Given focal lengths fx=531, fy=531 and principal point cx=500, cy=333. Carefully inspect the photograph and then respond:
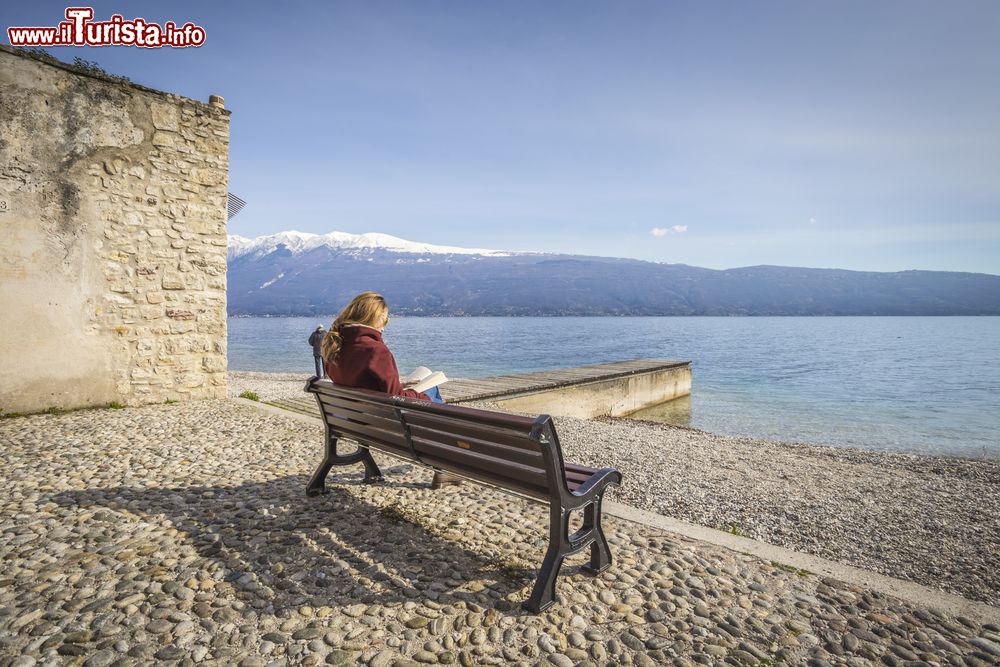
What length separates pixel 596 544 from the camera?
10.8 feet

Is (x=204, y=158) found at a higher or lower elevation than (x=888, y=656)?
higher

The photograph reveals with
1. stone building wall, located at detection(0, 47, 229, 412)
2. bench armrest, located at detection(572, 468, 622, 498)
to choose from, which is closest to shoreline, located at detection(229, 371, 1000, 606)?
bench armrest, located at detection(572, 468, 622, 498)

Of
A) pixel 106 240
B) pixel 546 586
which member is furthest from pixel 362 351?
pixel 106 240

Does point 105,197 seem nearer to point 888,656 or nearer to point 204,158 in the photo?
point 204,158

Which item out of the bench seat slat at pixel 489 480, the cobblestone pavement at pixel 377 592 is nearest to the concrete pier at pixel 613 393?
the cobblestone pavement at pixel 377 592

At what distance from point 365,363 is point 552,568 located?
203cm

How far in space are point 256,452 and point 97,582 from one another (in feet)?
9.98

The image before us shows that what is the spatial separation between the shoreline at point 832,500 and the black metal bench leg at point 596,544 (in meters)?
1.81

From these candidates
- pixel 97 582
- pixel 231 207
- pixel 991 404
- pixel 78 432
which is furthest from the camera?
pixel 991 404

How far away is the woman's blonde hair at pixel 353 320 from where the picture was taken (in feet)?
13.7

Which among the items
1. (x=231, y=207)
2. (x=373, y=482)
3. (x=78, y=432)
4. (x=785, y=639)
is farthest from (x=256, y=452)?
(x=231, y=207)

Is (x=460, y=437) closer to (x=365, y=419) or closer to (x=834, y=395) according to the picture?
(x=365, y=419)

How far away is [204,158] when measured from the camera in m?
8.93

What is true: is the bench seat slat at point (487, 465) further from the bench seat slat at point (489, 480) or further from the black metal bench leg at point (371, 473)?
the black metal bench leg at point (371, 473)
